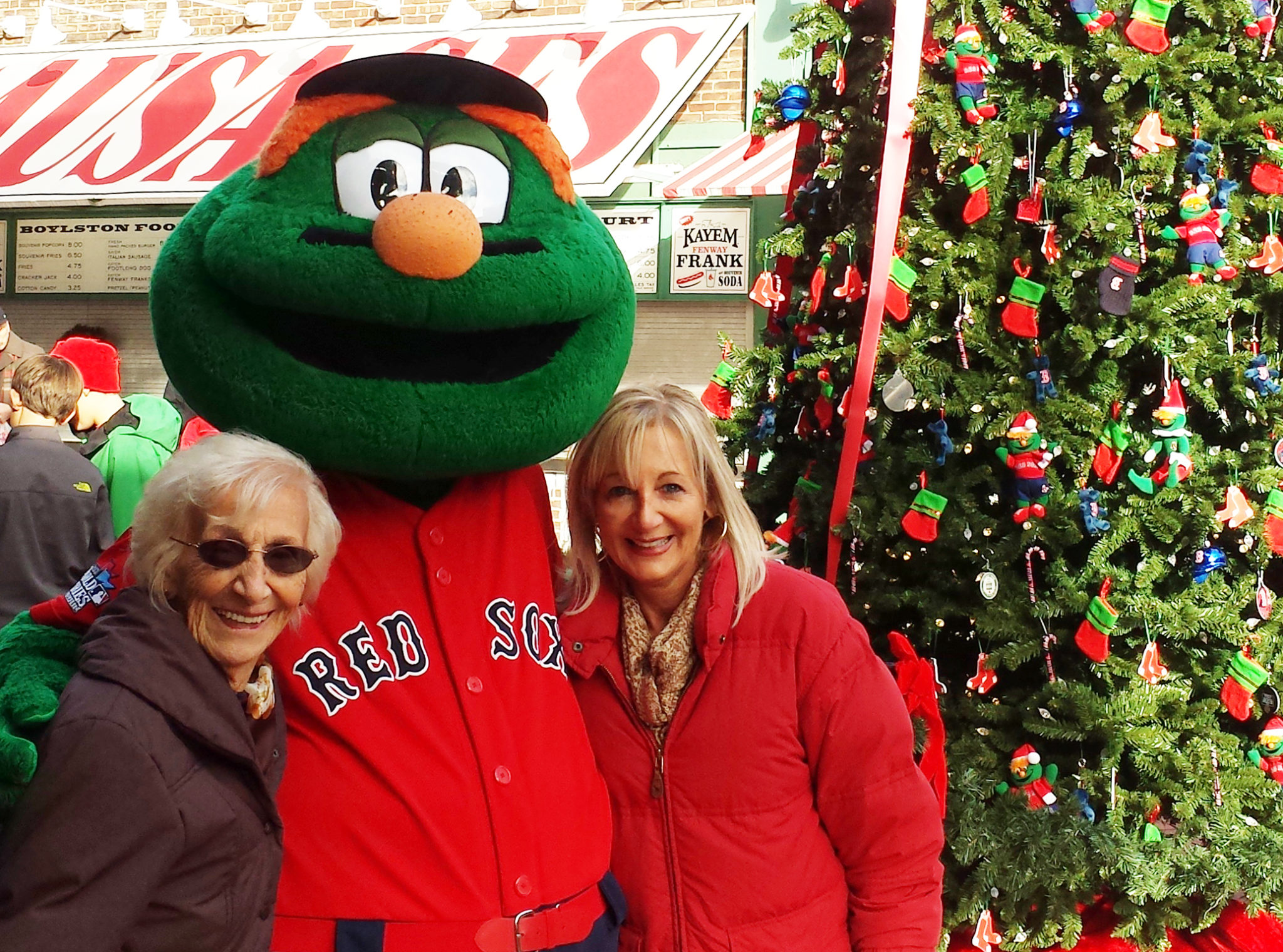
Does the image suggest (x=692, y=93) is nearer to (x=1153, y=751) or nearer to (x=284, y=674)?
(x=1153, y=751)

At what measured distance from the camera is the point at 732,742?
214cm

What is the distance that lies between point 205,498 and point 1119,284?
2.26 m

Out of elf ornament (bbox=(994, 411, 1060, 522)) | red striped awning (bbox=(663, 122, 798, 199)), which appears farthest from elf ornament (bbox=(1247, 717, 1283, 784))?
red striped awning (bbox=(663, 122, 798, 199))

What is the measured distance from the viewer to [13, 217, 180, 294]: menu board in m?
11.2

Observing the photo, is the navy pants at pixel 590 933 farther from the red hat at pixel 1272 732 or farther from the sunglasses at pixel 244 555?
the red hat at pixel 1272 732

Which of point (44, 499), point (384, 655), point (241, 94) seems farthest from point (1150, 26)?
point (241, 94)

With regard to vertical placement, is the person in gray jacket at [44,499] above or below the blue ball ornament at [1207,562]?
below

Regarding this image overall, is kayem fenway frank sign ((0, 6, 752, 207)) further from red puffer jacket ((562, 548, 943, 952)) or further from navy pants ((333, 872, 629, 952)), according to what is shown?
navy pants ((333, 872, 629, 952))

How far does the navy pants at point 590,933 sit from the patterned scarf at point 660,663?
0.29 meters

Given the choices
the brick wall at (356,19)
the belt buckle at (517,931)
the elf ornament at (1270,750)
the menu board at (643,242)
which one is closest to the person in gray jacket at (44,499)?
the belt buckle at (517,931)

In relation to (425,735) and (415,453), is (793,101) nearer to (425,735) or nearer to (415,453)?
(415,453)

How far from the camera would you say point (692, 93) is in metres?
9.81

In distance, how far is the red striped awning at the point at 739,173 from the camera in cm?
864

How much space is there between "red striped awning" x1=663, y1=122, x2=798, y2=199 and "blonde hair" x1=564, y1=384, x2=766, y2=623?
646 cm
